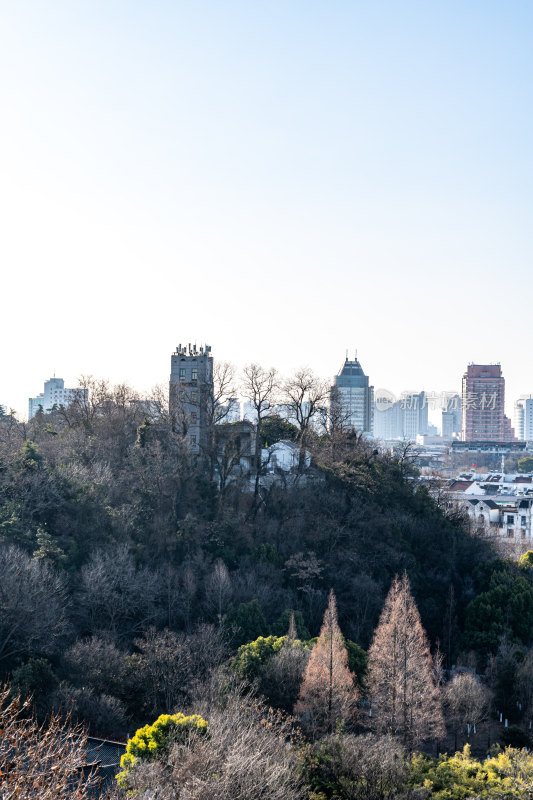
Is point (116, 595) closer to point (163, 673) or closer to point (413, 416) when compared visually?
point (163, 673)

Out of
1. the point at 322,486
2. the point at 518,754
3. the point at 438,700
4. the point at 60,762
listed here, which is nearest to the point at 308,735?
the point at 438,700

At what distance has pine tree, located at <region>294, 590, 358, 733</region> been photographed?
15617 mm

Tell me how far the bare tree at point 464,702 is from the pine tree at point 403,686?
40.5 inches

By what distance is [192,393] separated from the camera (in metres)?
28.5

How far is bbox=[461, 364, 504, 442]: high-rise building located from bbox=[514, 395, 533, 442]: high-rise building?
132ft

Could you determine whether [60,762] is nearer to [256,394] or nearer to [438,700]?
[438,700]

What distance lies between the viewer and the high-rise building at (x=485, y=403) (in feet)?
374

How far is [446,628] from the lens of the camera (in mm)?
24281

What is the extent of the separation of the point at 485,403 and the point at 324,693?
342ft

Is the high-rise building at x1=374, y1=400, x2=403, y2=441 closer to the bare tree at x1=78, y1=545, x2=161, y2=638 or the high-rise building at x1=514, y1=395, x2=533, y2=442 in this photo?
the high-rise building at x1=514, y1=395, x2=533, y2=442

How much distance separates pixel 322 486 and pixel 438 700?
472 inches

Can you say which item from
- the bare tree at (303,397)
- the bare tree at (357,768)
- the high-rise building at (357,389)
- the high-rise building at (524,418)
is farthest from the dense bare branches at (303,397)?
the high-rise building at (524,418)

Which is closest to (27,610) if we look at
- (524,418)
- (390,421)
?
(524,418)

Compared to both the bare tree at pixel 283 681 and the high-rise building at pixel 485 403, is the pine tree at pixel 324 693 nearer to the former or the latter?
the bare tree at pixel 283 681
